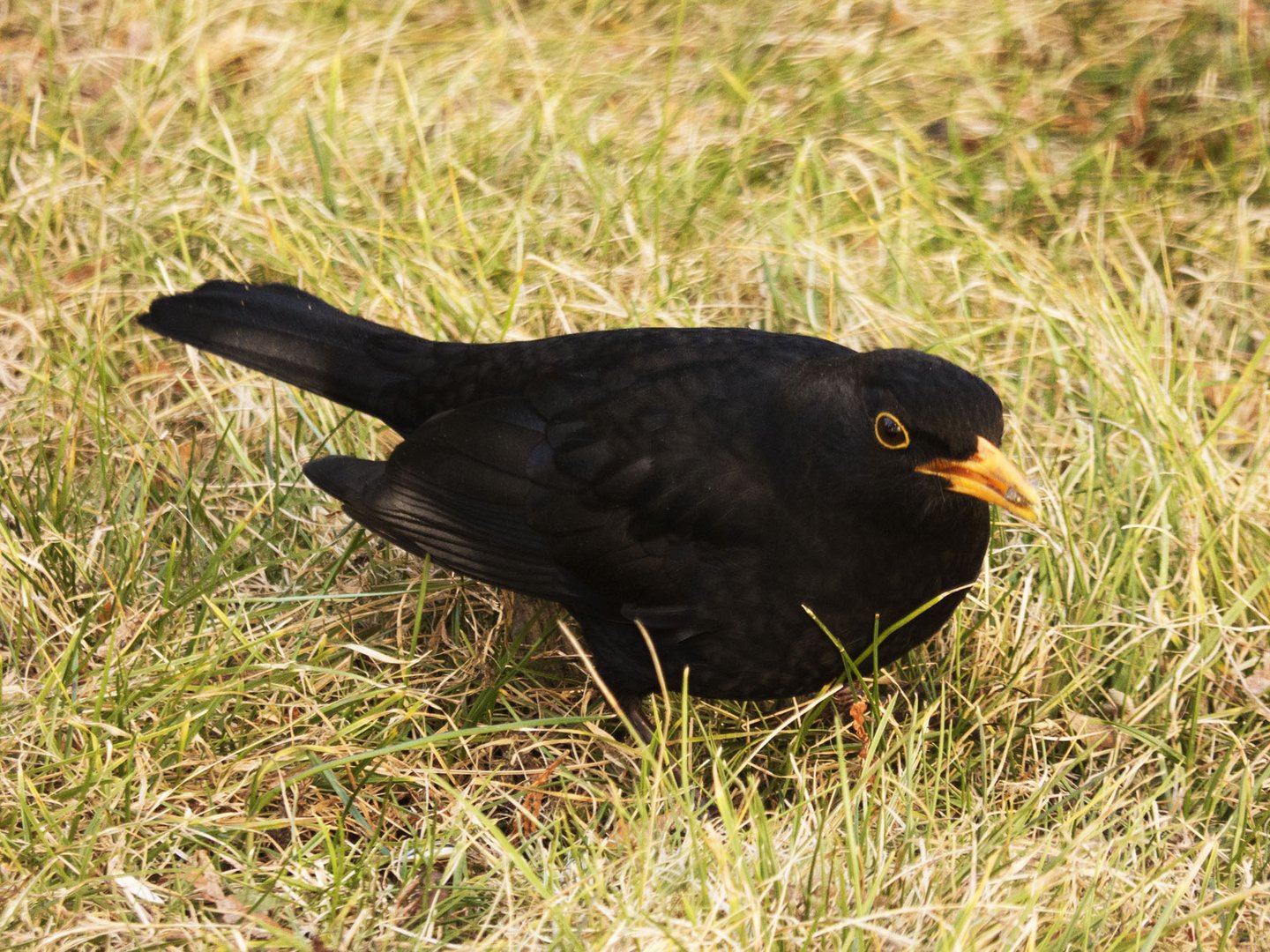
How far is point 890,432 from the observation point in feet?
10.1

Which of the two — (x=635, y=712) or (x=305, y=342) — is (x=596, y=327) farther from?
(x=635, y=712)

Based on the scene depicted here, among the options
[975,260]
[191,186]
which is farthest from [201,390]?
[975,260]

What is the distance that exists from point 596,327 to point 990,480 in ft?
5.96

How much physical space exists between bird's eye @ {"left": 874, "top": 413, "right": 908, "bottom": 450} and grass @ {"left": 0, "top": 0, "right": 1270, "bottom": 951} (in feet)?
2.09

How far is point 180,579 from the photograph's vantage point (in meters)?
3.78

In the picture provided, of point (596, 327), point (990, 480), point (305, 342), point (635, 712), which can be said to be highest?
point (305, 342)

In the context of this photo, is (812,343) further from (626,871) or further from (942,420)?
(626,871)

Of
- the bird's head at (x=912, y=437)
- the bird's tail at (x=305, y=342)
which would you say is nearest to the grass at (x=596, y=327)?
the bird's tail at (x=305, y=342)

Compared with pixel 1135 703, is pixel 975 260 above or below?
above

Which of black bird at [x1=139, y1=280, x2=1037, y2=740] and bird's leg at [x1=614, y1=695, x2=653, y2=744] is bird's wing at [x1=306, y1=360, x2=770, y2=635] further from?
bird's leg at [x1=614, y1=695, x2=653, y2=744]

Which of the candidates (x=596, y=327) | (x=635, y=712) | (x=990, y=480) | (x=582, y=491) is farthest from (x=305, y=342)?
(x=990, y=480)

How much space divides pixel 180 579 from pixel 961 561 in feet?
6.44

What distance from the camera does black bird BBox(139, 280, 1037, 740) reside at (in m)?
3.14

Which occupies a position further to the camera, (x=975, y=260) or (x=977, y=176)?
(x=977, y=176)
